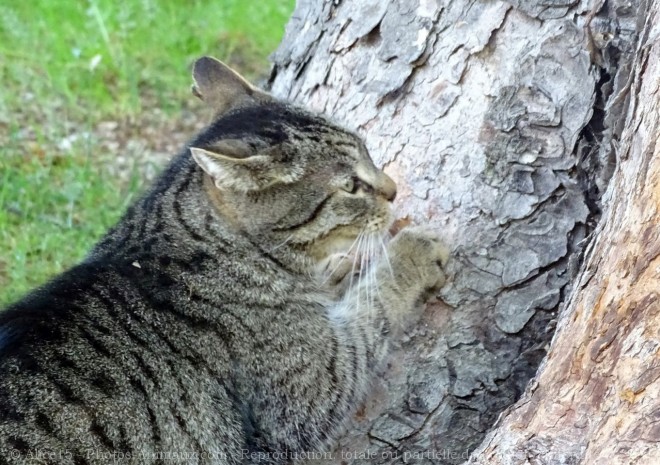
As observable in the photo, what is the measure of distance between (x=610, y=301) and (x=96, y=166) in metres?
3.58

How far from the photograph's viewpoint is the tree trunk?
2.74m

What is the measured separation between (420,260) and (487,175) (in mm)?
362

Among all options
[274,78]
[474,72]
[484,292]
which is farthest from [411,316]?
[274,78]

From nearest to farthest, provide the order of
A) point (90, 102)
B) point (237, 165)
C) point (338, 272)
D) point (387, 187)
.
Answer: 1. point (237, 165)
2. point (387, 187)
3. point (338, 272)
4. point (90, 102)

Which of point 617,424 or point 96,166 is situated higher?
point 617,424

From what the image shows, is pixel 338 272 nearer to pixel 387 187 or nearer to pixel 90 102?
pixel 387 187

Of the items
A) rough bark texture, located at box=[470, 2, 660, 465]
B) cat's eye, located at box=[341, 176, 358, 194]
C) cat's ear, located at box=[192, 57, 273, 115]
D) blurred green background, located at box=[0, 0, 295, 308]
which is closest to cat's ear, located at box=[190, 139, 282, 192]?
cat's eye, located at box=[341, 176, 358, 194]

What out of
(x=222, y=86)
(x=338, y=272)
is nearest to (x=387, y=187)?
(x=338, y=272)

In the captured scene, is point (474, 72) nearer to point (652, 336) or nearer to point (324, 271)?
point (324, 271)

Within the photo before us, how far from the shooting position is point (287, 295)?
2.98 m

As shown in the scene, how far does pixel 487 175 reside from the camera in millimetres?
2838

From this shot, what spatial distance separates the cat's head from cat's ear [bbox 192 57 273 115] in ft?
0.49

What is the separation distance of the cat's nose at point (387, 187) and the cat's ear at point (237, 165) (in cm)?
35

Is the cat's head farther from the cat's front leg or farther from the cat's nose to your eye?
the cat's front leg
